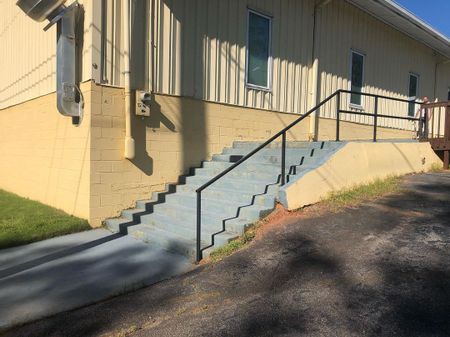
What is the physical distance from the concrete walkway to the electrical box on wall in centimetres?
218

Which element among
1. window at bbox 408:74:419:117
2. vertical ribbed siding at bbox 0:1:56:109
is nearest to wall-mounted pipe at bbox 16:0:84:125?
vertical ribbed siding at bbox 0:1:56:109

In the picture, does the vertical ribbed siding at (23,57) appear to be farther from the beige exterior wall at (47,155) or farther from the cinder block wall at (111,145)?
the cinder block wall at (111,145)

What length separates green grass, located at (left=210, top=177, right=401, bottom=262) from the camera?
538 cm

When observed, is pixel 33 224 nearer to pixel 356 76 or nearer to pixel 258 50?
pixel 258 50

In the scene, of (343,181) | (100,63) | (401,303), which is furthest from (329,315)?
(100,63)

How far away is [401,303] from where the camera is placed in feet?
12.1

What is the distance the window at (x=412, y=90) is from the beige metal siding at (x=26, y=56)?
39.1 feet

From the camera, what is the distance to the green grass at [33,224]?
6.48 meters

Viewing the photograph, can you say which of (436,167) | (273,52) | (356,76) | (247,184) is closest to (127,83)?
(247,184)

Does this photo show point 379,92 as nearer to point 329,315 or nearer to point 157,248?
point 157,248

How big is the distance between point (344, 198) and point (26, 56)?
8092 mm

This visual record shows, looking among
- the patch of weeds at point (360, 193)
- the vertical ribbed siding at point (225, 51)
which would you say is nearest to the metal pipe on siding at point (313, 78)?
the vertical ribbed siding at point (225, 51)

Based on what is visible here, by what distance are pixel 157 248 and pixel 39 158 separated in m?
4.48

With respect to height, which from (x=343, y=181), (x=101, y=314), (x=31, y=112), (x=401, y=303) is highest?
(x=31, y=112)
